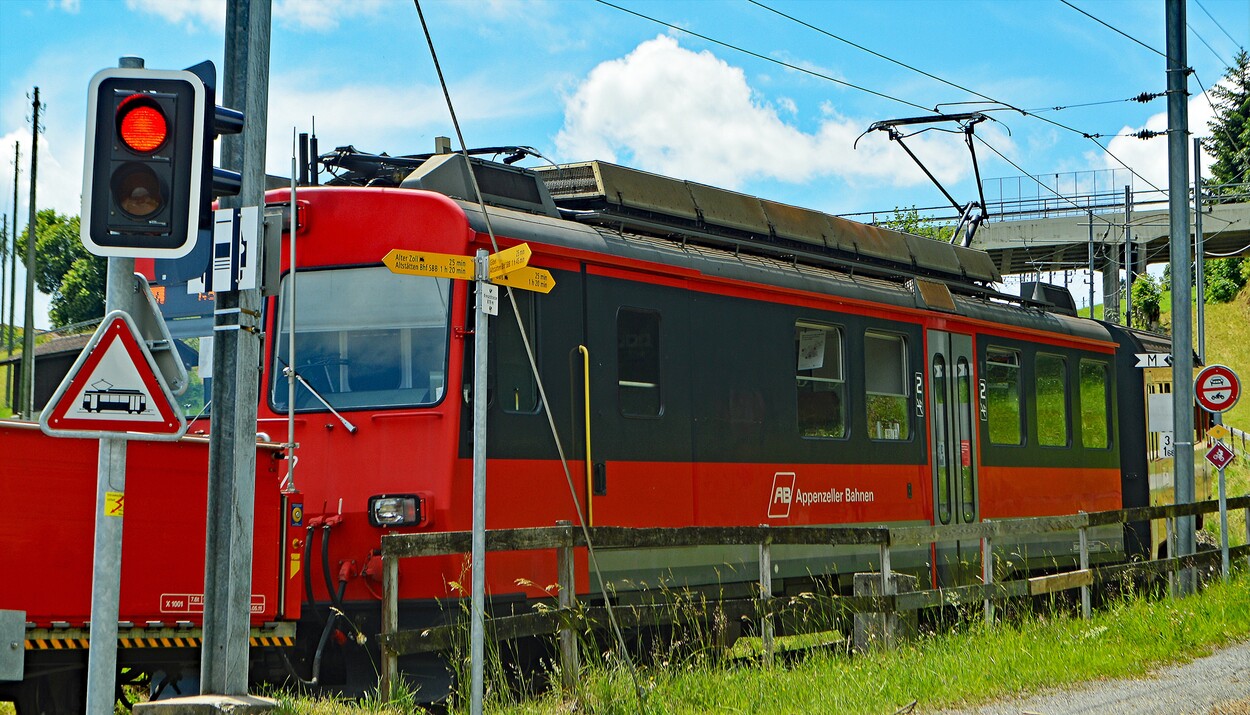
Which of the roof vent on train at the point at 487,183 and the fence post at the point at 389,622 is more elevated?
the roof vent on train at the point at 487,183

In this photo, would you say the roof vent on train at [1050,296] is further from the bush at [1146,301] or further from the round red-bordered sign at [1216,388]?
the bush at [1146,301]

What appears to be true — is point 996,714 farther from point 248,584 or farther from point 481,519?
point 248,584

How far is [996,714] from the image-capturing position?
24.6ft

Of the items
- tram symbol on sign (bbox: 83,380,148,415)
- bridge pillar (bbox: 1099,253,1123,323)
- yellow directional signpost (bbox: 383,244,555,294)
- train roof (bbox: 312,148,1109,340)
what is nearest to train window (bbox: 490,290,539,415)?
train roof (bbox: 312,148,1109,340)

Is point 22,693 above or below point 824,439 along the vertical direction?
below

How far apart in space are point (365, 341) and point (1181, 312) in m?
10.5

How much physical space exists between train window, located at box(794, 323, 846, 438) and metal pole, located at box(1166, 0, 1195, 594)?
17.9ft

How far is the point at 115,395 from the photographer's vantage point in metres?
5.51

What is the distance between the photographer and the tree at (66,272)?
61969 millimetres

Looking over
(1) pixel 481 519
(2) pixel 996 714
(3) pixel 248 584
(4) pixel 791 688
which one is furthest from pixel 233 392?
(2) pixel 996 714

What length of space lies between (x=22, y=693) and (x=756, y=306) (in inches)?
240

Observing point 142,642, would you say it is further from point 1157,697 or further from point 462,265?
point 1157,697

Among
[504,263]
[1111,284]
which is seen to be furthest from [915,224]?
[504,263]

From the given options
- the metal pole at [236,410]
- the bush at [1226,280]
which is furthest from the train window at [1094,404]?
the bush at [1226,280]
